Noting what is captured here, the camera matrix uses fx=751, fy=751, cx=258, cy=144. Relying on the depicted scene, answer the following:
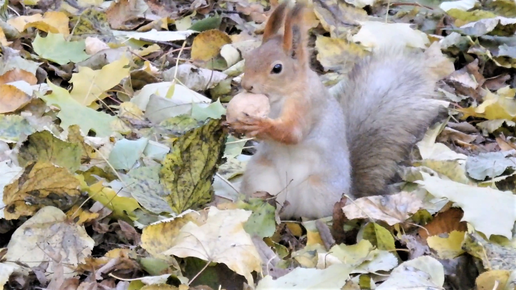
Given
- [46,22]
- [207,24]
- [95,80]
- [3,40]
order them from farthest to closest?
[207,24] < [46,22] < [3,40] < [95,80]

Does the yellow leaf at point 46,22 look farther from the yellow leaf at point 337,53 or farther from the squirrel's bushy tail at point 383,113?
the squirrel's bushy tail at point 383,113

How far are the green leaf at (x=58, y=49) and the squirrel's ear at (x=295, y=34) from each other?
935mm

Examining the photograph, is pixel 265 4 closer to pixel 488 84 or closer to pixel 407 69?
pixel 488 84

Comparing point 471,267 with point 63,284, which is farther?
point 471,267

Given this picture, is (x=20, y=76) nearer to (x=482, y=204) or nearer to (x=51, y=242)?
(x=51, y=242)

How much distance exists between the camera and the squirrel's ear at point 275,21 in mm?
1760

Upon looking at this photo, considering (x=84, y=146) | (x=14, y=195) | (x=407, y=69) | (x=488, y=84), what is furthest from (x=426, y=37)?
(x=14, y=195)

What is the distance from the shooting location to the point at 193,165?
1680 mm

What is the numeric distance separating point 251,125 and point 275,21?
0.94 ft

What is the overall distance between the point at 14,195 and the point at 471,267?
0.94 m

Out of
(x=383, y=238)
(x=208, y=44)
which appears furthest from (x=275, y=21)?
(x=208, y=44)

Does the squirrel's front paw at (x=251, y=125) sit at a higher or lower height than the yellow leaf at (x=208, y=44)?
higher

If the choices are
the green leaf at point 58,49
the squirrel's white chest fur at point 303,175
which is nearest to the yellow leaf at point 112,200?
the squirrel's white chest fur at point 303,175

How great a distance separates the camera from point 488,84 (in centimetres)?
269
